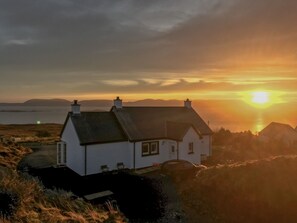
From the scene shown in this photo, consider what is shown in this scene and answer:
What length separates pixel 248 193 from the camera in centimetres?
1022

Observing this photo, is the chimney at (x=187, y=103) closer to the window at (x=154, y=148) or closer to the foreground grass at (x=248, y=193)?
the window at (x=154, y=148)

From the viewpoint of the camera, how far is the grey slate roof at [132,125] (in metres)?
24.2

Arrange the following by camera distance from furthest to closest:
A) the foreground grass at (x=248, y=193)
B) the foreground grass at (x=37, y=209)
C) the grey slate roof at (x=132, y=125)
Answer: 1. the grey slate roof at (x=132, y=125)
2. the foreground grass at (x=248, y=193)
3. the foreground grass at (x=37, y=209)

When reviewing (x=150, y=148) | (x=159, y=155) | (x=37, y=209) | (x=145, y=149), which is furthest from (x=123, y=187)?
(x=37, y=209)

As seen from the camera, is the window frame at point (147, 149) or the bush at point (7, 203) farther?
the window frame at point (147, 149)

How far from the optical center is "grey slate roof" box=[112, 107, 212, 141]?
26.4 metres

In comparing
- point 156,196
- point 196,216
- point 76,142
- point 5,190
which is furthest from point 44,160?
point 196,216

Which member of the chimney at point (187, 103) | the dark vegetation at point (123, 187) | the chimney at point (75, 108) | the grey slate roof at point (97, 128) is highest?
the chimney at point (187, 103)

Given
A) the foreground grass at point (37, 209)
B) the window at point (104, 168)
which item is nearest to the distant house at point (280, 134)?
the window at point (104, 168)

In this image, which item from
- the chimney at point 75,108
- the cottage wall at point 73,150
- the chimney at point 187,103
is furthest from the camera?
the chimney at point 187,103

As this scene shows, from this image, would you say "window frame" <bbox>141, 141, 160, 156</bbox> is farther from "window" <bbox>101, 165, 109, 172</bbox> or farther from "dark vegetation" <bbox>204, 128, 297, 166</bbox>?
"dark vegetation" <bbox>204, 128, 297, 166</bbox>

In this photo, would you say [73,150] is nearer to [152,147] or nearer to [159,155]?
[152,147]

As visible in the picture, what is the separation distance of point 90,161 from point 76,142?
1.89 meters

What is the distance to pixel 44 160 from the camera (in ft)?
96.6
